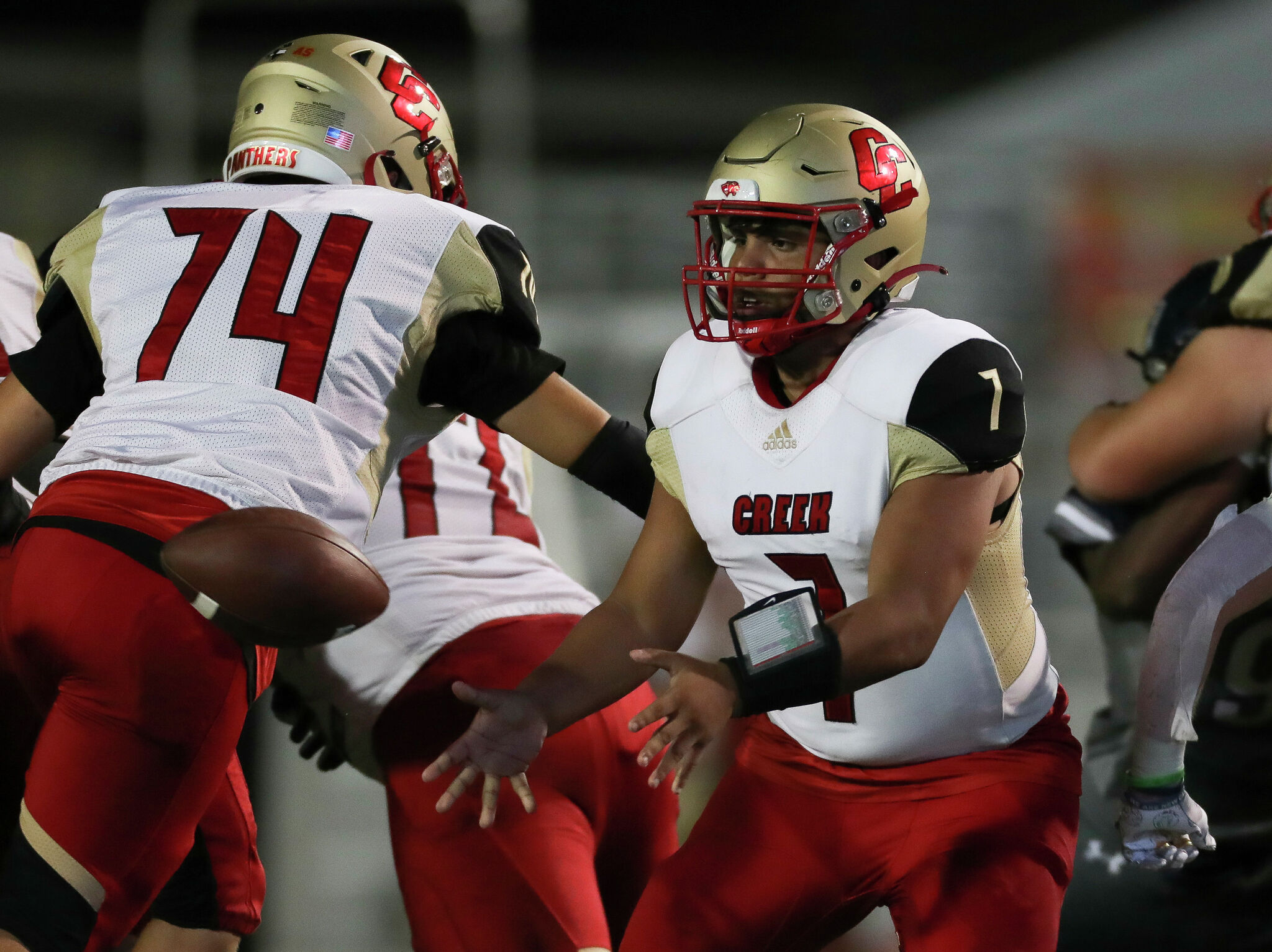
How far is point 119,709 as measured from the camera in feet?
5.53

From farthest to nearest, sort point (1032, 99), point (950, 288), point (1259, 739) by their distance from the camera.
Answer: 1. point (1032, 99)
2. point (950, 288)
3. point (1259, 739)

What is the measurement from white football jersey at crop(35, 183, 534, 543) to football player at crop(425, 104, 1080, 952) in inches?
14.5

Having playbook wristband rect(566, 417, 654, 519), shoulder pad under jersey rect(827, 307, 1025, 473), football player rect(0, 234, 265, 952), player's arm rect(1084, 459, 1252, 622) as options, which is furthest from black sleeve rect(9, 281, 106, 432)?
player's arm rect(1084, 459, 1252, 622)

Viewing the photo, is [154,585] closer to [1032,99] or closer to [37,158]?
[37,158]

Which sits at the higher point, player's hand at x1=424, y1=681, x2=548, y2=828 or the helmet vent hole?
the helmet vent hole

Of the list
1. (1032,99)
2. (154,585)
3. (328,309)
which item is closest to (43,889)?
(154,585)

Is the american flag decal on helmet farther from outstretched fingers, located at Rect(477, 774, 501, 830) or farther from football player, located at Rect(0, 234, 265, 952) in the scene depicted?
outstretched fingers, located at Rect(477, 774, 501, 830)

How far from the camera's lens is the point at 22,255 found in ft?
8.25

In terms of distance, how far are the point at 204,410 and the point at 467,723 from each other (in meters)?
0.67

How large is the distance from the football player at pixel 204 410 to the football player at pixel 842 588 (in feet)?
0.98

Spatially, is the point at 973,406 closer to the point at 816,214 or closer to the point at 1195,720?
the point at 816,214

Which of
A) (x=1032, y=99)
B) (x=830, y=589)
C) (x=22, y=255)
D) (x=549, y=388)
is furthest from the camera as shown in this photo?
(x=1032, y=99)

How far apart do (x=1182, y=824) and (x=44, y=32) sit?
12.7 metres

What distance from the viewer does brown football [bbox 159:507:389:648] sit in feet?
5.44
